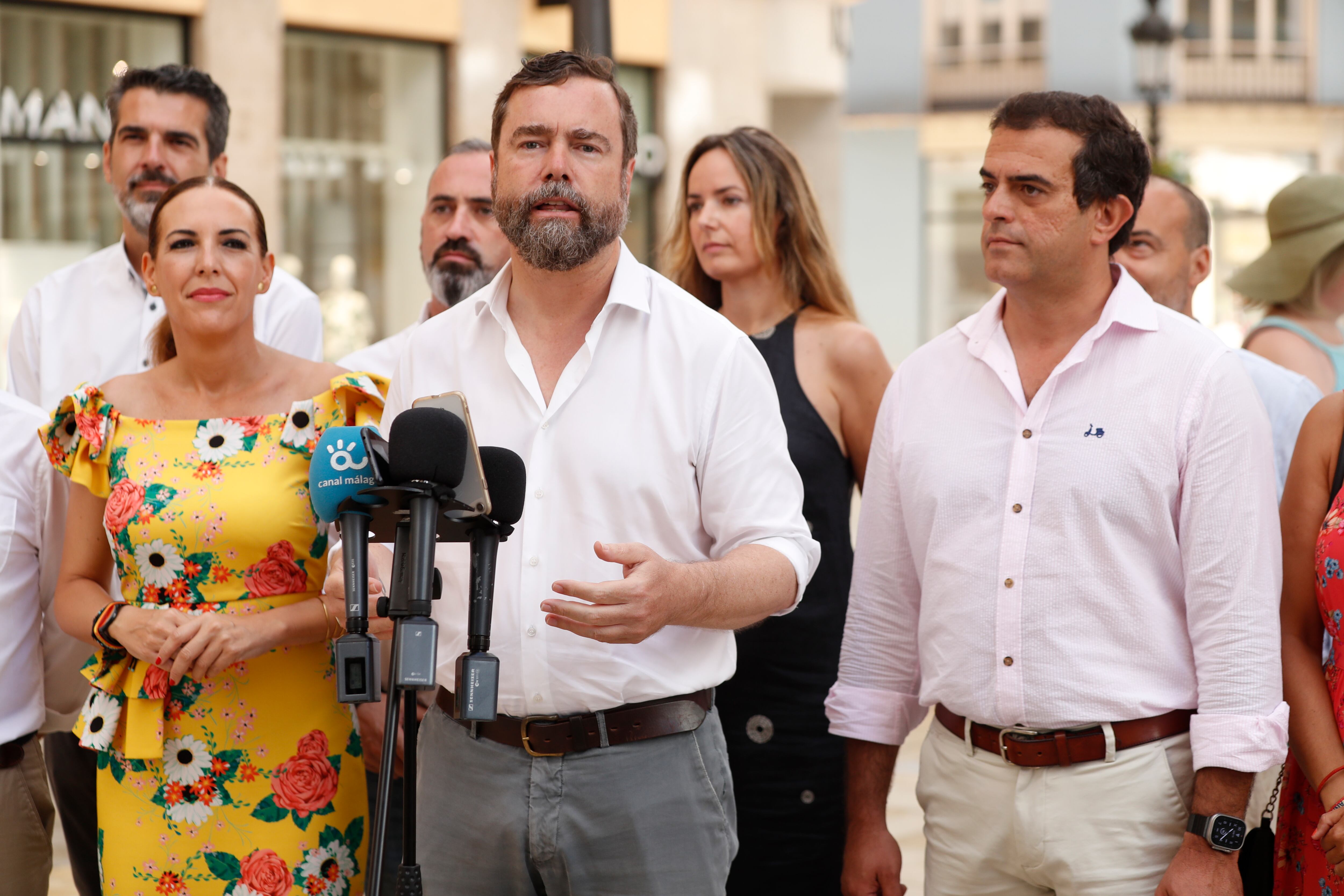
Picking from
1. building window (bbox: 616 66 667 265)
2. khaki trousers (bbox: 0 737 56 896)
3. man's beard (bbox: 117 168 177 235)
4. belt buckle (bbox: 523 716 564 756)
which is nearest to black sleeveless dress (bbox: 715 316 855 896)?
belt buckle (bbox: 523 716 564 756)

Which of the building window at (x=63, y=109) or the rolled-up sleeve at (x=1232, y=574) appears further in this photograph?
the building window at (x=63, y=109)

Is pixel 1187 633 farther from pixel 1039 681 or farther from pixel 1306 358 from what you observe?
pixel 1306 358

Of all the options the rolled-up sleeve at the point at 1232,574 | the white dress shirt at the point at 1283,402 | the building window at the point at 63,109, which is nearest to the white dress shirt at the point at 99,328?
the rolled-up sleeve at the point at 1232,574

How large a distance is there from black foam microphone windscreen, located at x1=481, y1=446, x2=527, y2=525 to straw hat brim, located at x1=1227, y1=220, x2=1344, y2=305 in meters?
3.45

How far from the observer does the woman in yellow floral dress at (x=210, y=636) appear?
3293mm

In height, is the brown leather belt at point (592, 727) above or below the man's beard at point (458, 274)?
below

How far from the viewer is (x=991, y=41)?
29.2 m

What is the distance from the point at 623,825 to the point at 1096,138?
5.77ft

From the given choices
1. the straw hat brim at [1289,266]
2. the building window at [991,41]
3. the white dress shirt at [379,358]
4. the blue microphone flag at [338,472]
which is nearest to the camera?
the blue microphone flag at [338,472]

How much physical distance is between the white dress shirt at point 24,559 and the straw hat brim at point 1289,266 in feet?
12.4

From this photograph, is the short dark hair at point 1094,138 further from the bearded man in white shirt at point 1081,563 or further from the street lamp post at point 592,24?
the street lamp post at point 592,24

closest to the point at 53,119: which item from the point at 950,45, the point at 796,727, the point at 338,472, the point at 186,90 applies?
the point at 186,90

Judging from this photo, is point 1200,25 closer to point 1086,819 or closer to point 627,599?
point 1086,819

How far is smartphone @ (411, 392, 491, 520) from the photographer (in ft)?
7.21
